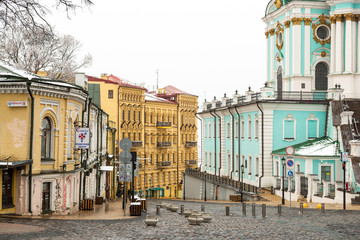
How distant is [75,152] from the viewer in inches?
1082

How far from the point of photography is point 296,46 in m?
50.8

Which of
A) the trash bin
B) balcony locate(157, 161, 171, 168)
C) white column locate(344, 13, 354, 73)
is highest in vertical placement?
white column locate(344, 13, 354, 73)

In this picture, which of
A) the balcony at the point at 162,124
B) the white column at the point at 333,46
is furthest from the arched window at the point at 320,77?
the balcony at the point at 162,124

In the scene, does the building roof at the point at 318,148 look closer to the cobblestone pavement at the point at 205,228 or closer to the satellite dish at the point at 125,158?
the cobblestone pavement at the point at 205,228

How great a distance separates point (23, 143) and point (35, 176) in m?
1.37

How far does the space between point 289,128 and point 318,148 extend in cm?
487

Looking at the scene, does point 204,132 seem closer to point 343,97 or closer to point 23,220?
point 343,97

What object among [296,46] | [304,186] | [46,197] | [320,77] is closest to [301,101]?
[320,77]

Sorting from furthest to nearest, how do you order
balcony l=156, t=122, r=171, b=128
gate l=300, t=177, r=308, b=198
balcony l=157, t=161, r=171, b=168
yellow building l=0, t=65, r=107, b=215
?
1. balcony l=156, t=122, r=171, b=128
2. balcony l=157, t=161, r=171, b=168
3. gate l=300, t=177, r=308, b=198
4. yellow building l=0, t=65, r=107, b=215

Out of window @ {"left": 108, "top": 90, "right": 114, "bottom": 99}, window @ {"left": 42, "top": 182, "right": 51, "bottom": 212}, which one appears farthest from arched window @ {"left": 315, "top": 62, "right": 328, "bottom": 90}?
window @ {"left": 108, "top": 90, "right": 114, "bottom": 99}

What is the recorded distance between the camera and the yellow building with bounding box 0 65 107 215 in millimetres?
23547

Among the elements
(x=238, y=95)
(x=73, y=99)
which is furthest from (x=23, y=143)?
(x=238, y=95)

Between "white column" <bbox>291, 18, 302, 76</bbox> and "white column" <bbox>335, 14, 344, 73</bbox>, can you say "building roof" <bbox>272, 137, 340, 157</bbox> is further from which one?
"white column" <bbox>291, 18, 302, 76</bbox>

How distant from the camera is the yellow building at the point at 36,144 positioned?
23547 mm
